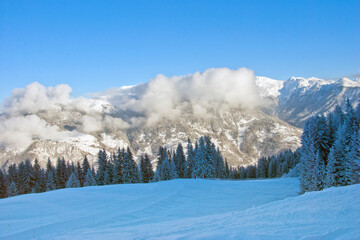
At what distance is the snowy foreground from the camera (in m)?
9.08

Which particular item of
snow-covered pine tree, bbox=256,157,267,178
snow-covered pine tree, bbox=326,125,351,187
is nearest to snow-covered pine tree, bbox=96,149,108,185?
snow-covered pine tree, bbox=326,125,351,187

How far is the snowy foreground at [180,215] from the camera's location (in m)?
9.08

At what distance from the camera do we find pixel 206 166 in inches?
2280

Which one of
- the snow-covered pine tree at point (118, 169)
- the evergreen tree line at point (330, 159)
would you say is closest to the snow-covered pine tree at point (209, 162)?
the snow-covered pine tree at point (118, 169)

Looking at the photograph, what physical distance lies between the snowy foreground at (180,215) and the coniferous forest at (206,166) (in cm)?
1126

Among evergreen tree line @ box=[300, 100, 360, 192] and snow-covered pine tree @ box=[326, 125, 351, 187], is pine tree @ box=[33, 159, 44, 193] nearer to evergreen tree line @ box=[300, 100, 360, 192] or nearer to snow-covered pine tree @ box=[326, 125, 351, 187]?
evergreen tree line @ box=[300, 100, 360, 192]

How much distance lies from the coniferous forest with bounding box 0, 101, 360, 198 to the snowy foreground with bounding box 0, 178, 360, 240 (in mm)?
11256

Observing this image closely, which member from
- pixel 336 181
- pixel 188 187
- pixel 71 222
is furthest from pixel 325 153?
pixel 71 222

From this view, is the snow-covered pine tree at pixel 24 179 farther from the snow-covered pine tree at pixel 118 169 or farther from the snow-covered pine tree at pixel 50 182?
the snow-covered pine tree at pixel 118 169

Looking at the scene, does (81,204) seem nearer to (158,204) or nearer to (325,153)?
(158,204)

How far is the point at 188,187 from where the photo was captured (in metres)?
31.6

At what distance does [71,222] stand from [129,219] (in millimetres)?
3930

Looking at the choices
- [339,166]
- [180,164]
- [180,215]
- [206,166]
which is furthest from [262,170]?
[180,215]

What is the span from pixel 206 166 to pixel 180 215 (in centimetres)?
3966
